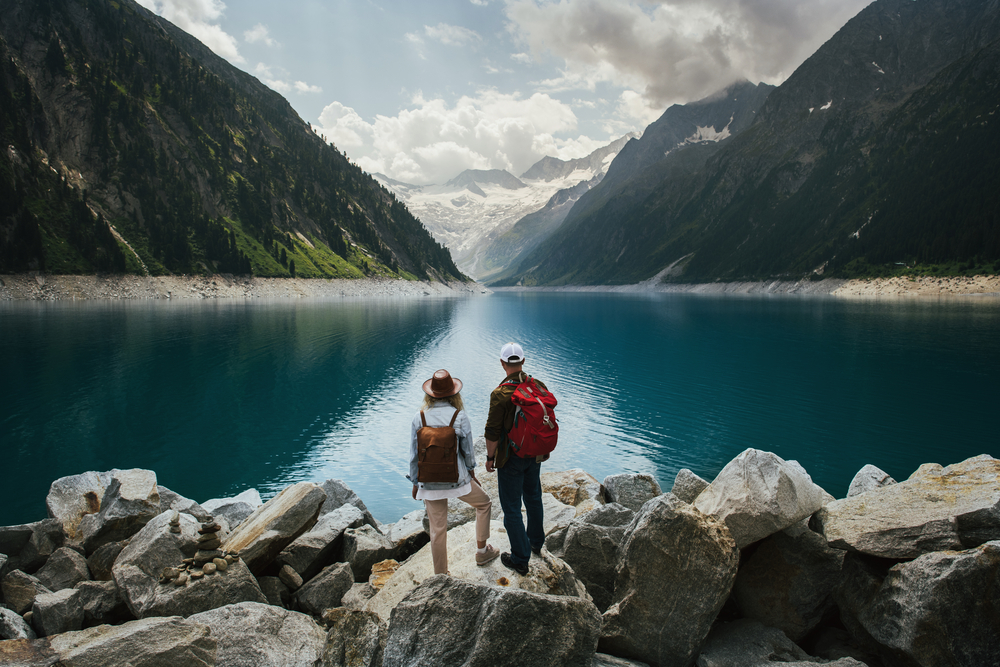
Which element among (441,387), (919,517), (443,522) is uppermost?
(441,387)

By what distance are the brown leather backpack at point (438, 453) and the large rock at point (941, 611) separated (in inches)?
226

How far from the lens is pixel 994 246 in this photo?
117312mm

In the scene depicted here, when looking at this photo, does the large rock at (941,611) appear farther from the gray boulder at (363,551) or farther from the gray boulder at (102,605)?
the gray boulder at (102,605)

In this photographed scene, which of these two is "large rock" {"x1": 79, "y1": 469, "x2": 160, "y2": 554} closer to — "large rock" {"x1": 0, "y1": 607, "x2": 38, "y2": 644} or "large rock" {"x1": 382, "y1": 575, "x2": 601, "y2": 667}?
"large rock" {"x1": 0, "y1": 607, "x2": 38, "y2": 644}

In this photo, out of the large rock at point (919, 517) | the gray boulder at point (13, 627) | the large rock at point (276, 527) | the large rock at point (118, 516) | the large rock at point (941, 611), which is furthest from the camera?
the large rock at point (118, 516)

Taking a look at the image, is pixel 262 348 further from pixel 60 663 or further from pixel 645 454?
pixel 60 663

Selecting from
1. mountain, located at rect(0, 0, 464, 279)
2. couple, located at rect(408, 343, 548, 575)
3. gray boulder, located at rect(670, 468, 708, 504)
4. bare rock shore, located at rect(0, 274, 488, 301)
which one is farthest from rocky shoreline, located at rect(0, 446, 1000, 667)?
mountain, located at rect(0, 0, 464, 279)

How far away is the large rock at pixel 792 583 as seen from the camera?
7.21 m

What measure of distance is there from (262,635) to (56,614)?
11.4 ft

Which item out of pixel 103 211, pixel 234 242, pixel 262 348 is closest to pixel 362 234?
pixel 234 242

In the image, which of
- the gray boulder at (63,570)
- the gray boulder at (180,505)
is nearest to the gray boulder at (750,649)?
the gray boulder at (63,570)

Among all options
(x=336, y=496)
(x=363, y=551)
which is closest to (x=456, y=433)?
(x=363, y=551)

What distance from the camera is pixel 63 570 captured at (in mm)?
9250

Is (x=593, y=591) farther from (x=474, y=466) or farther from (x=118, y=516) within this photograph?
(x=118, y=516)
